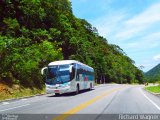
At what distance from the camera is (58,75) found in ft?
112

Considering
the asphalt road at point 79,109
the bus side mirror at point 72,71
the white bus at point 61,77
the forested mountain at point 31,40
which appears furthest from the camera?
the forested mountain at point 31,40

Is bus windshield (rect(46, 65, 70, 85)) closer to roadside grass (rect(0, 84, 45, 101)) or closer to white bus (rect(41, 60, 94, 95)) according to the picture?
white bus (rect(41, 60, 94, 95))

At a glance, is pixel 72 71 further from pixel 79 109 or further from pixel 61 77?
pixel 79 109

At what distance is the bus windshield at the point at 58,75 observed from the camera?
111ft

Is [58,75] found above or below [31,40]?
below

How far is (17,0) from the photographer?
2031 inches

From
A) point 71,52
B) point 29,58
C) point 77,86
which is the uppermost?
point 71,52

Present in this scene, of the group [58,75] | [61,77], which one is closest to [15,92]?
[58,75]

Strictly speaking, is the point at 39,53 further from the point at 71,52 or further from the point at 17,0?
the point at 71,52

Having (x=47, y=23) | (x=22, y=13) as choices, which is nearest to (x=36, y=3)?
(x=22, y=13)

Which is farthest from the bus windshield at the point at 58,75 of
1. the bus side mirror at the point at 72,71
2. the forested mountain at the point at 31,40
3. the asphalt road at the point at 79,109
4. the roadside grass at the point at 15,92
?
the asphalt road at the point at 79,109

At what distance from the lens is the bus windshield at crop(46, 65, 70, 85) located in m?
33.8

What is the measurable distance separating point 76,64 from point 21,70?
20.5 feet

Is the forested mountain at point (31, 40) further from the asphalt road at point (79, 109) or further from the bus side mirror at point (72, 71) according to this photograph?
the asphalt road at point (79, 109)
